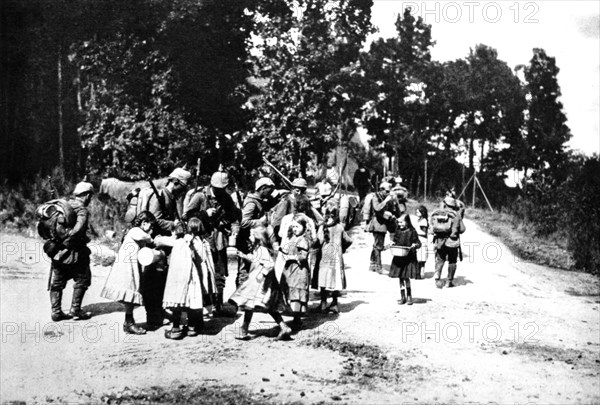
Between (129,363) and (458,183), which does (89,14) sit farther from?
(458,183)

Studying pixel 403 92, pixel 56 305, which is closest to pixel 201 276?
pixel 56 305

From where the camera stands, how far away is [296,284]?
7.71 m

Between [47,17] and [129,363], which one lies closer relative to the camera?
[129,363]

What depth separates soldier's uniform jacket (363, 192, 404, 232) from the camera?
11.9 m

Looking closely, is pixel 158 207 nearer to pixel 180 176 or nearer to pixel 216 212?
pixel 180 176

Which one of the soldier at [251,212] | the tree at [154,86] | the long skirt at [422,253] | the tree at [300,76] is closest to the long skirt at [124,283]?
the soldier at [251,212]

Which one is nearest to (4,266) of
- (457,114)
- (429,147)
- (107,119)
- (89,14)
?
(107,119)

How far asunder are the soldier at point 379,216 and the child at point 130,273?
18.2 feet

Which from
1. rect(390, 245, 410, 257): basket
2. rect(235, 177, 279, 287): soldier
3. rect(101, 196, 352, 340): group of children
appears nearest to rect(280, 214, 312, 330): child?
rect(101, 196, 352, 340): group of children

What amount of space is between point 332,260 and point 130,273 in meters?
2.97

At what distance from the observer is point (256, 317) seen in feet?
28.3

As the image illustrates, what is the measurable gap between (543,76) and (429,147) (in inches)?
354

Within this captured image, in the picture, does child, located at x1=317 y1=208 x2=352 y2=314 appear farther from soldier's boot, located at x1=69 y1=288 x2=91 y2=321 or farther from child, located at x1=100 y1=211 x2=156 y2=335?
soldier's boot, located at x1=69 y1=288 x2=91 y2=321

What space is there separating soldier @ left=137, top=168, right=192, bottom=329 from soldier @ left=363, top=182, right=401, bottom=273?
5054mm
